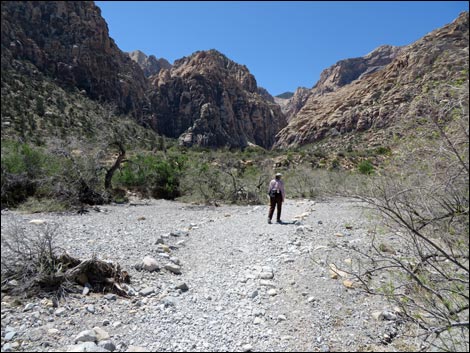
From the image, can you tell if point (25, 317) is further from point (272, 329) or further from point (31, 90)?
point (31, 90)

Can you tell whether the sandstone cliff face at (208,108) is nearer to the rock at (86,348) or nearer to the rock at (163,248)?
the rock at (163,248)

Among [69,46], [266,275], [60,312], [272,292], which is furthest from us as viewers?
[69,46]

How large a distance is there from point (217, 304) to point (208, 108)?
7744cm

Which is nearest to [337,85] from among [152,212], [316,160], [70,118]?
[316,160]

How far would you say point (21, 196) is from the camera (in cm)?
1125

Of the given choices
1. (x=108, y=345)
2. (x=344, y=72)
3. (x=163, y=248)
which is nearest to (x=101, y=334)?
(x=108, y=345)

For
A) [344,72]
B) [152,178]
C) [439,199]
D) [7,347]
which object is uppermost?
[344,72]

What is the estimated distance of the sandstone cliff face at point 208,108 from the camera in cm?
7788

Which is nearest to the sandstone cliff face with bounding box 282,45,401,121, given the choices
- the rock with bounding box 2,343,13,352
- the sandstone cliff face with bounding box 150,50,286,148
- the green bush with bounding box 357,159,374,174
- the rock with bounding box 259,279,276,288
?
the sandstone cliff face with bounding box 150,50,286,148

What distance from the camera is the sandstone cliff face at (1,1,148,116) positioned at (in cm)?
3706

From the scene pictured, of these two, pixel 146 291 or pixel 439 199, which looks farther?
pixel 146 291

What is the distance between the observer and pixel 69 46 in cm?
4719

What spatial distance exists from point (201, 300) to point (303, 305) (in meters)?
1.32

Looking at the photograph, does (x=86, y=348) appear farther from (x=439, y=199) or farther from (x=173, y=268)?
(x=439, y=199)
